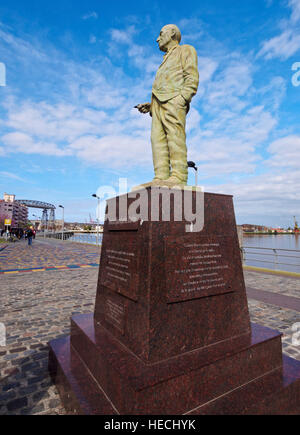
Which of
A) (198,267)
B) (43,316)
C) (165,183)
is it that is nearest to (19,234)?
(43,316)

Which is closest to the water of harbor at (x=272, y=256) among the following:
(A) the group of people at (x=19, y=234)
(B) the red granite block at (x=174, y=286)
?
(B) the red granite block at (x=174, y=286)

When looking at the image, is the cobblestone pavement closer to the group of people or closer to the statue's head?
the group of people

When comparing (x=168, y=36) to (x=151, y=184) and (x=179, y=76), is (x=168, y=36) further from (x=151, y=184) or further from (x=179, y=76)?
(x=151, y=184)

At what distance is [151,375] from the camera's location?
1.79 meters

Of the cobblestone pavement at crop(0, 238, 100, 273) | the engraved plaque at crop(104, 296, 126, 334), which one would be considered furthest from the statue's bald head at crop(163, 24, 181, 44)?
the cobblestone pavement at crop(0, 238, 100, 273)

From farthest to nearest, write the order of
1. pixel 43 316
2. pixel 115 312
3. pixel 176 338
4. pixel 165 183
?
pixel 43 316 → pixel 165 183 → pixel 115 312 → pixel 176 338

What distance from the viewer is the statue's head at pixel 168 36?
325cm

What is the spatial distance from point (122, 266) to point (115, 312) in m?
0.49

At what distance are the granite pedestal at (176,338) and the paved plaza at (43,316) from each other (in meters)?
0.32

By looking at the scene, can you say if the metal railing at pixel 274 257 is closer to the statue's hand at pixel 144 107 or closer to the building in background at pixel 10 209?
the statue's hand at pixel 144 107

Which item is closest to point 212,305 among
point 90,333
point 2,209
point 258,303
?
point 90,333

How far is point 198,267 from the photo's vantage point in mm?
2385
